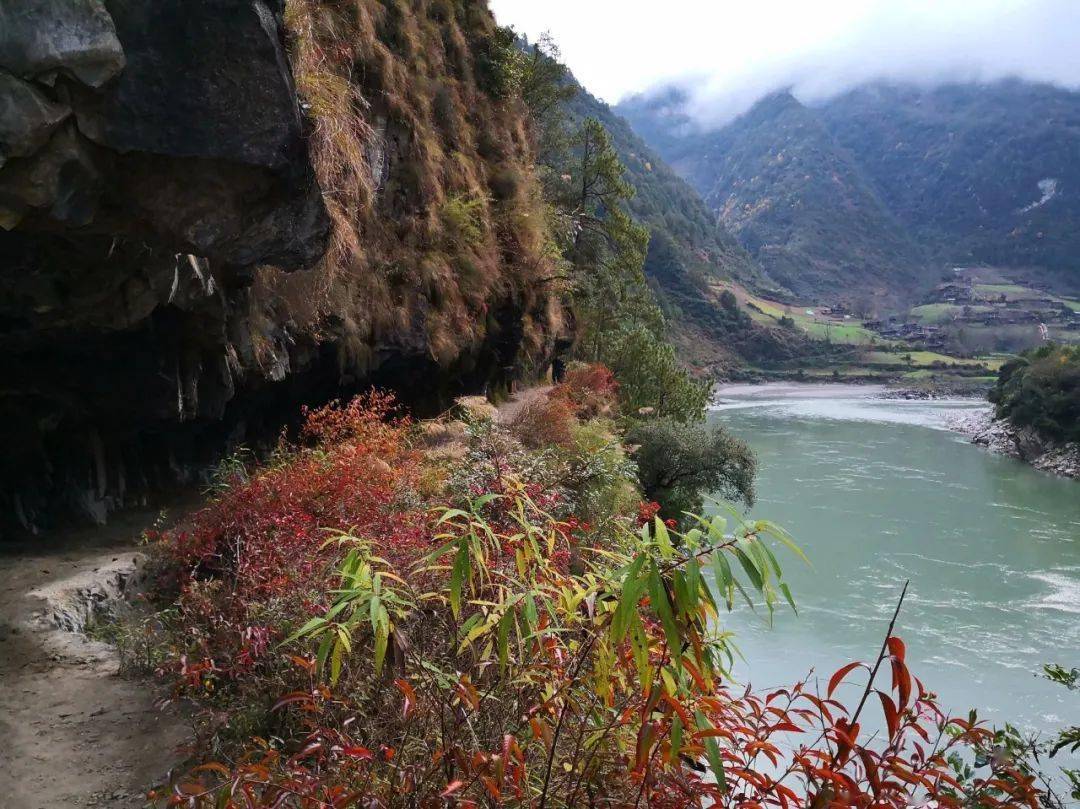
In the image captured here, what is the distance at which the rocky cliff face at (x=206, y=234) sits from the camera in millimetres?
4059

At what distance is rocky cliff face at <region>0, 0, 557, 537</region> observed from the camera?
406cm

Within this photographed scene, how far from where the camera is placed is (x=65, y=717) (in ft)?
13.9

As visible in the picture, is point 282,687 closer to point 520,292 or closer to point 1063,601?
point 520,292

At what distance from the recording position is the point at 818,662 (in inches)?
541

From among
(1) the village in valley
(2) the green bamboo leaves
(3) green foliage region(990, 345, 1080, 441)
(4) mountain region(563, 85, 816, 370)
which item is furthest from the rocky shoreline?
(2) the green bamboo leaves

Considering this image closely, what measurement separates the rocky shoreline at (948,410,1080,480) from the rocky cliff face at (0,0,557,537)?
36739mm

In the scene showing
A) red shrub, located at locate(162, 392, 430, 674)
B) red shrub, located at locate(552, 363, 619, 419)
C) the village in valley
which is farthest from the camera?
the village in valley

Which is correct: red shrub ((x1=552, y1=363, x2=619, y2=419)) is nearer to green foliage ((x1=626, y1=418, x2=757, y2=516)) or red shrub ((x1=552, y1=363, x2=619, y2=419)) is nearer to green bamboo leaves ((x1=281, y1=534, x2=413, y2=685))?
green foliage ((x1=626, y1=418, x2=757, y2=516))

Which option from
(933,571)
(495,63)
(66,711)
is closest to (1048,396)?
(933,571)

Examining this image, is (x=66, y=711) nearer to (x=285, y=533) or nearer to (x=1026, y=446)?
(x=285, y=533)

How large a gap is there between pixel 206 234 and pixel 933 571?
20.7m

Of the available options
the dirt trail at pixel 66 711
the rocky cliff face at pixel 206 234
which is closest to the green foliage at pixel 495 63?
the rocky cliff face at pixel 206 234

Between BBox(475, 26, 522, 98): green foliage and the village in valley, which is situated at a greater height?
BBox(475, 26, 522, 98): green foliage

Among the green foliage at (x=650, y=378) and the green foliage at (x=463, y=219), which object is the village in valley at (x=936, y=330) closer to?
the green foliage at (x=650, y=378)
